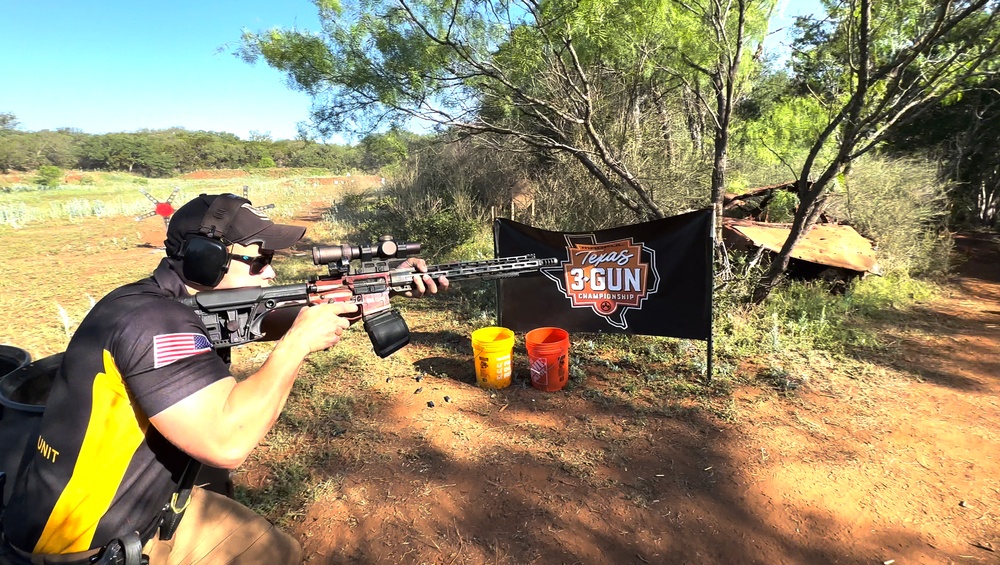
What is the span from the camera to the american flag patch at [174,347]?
1.65 m

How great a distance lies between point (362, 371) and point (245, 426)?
4100mm

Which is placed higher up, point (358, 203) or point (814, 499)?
point (358, 203)

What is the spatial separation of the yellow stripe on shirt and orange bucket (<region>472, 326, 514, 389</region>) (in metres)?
3.46

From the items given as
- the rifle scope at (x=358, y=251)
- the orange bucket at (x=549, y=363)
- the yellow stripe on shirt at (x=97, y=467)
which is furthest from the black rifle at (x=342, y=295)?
the orange bucket at (x=549, y=363)

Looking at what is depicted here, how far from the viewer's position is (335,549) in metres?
3.05

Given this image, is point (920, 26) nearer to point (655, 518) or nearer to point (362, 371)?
point (655, 518)

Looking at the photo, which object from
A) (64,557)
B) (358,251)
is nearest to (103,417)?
(64,557)

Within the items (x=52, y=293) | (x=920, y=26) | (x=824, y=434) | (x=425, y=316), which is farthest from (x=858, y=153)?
(x=52, y=293)

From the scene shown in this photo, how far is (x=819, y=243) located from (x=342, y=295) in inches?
312

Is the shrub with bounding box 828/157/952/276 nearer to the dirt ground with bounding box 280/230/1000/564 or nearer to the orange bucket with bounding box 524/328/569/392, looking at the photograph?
the dirt ground with bounding box 280/230/1000/564

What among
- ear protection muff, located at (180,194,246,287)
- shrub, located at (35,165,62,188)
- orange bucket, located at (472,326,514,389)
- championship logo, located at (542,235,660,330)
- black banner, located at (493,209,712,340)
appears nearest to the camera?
ear protection muff, located at (180,194,246,287)

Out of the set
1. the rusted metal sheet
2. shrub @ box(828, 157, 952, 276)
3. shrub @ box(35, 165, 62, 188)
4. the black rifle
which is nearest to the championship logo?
the black rifle

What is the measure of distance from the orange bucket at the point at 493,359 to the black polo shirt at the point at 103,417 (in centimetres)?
334

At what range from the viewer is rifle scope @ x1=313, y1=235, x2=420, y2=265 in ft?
9.57
